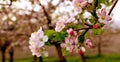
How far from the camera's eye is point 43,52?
4.27 m

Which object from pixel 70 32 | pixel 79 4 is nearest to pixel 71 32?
pixel 70 32

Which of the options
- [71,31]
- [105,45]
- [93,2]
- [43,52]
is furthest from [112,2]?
[105,45]

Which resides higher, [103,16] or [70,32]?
[103,16]

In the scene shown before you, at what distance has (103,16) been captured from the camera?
14.0 feet

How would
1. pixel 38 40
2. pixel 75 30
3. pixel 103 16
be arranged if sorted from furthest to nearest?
pixel 75 30
pixel 103 16
pixel 38 40

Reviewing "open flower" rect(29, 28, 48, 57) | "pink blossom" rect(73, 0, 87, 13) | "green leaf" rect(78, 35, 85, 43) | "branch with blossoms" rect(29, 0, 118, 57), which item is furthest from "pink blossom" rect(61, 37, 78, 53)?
"pink blossom" rect(73, 0, 87, 13)

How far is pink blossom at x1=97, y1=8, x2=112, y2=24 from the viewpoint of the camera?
4.24 metres

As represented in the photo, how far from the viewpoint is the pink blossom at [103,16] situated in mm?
4242

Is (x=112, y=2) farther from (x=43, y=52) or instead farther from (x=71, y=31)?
(x=43, y=52)

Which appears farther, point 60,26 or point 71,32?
point 60,26

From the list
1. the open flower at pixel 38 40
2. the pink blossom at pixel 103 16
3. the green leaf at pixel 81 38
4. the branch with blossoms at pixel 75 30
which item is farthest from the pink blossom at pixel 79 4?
the open flower at pixel 38 40

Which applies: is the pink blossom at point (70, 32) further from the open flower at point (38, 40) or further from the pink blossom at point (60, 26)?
the open flower at point (38, 40)

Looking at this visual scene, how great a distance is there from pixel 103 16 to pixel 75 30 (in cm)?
38

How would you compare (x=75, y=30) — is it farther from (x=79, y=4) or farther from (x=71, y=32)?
(x=79, y=4)
